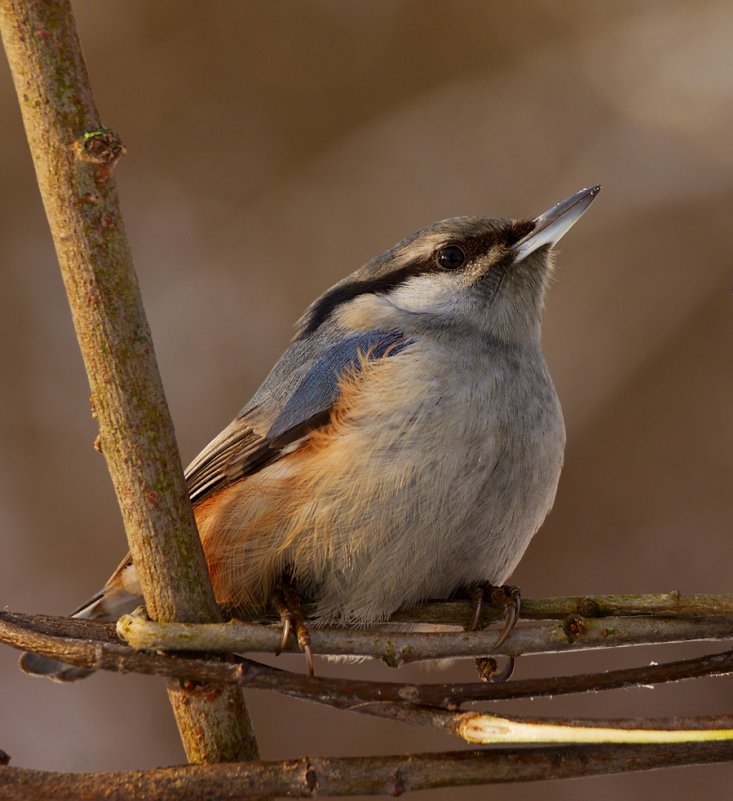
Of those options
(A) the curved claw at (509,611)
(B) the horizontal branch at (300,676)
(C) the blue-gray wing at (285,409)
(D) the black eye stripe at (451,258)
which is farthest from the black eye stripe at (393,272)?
(B) the horizontal branch at (300,676)

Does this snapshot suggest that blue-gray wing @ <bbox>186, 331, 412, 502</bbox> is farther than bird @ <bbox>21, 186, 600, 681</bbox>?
Yes

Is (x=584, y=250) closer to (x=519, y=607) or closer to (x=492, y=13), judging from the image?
(x=492, y=13)

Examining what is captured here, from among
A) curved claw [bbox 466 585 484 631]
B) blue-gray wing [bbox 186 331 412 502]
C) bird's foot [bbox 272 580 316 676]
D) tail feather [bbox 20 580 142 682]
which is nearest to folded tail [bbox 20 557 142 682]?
tail feather [bbox 20 580 142 682]

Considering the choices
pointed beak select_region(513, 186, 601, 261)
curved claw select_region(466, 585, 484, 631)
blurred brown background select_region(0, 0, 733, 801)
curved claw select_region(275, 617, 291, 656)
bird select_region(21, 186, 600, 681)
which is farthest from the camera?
blurred brown background select_region(0, 0, 733, 801)

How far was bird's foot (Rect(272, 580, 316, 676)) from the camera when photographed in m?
1.32

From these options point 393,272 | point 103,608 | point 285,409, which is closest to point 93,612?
point 103,608

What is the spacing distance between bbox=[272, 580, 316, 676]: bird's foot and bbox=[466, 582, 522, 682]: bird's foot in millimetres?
248

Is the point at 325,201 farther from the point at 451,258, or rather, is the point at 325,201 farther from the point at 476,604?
the point at 476,604

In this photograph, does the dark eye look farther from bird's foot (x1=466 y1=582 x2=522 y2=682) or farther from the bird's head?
bird's foot (x1=466 y1=582 x2=522 y2=682)

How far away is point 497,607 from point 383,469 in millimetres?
305

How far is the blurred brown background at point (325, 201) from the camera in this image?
3.13 m

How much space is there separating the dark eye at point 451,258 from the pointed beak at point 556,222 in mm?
130

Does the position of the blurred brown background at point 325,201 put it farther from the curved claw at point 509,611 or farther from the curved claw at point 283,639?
the curved claw at point 283,639

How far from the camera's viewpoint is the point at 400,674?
2994 millimetres
